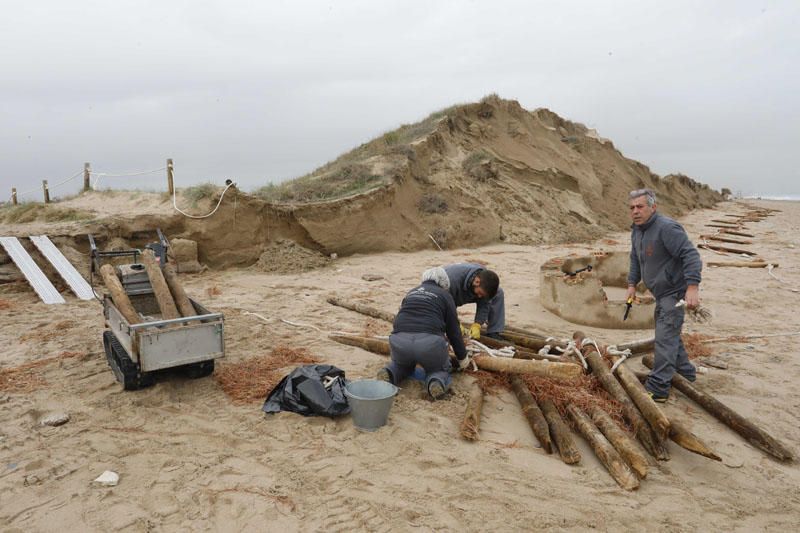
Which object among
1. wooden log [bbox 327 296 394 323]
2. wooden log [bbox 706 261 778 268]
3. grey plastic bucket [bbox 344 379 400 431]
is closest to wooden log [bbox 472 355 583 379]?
grey plastic bucket [bbox 344 379 400 431]

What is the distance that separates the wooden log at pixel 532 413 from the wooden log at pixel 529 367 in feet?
0.42

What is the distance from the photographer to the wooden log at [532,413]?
386 centimetres

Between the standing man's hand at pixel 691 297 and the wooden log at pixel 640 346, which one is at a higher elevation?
the standing man's hand at pixel 691 297

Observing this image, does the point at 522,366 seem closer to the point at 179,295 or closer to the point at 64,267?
the point at 179,295

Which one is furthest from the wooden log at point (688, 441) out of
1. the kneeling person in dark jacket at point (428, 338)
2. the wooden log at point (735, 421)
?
the kneeling person in dark jacket at point (428, 338)

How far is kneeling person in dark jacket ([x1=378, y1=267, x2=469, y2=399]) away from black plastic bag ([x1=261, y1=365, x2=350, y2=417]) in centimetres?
55

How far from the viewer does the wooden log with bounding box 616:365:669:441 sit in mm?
3787

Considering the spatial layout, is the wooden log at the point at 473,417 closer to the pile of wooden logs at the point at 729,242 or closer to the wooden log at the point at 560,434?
the wooden log at the point at 560,434

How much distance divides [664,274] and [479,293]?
5.48 feet

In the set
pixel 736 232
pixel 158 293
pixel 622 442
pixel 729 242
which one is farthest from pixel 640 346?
pixel 736 232

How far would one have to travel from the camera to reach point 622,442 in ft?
12.0

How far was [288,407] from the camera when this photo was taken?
4.25 m

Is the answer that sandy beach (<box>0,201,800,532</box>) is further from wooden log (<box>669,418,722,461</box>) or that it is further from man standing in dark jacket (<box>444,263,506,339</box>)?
man standing in dark jacket (<box>444,263,506,339</box>)

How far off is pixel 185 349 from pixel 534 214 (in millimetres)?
14758
